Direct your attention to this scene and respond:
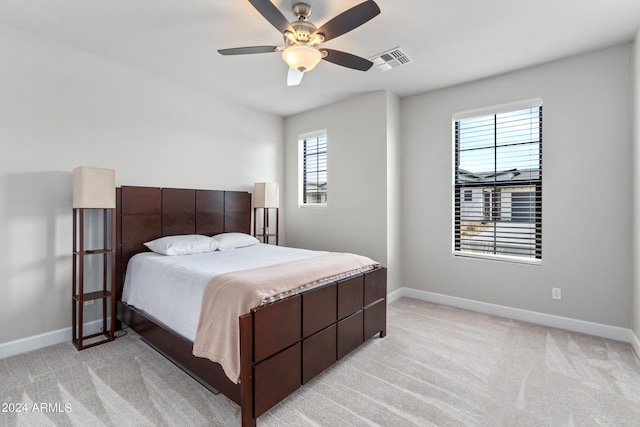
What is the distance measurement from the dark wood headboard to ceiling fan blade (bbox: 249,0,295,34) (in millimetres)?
2264

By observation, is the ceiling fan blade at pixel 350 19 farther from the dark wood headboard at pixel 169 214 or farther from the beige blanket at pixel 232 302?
the dark wood headboard at pixel 169 214

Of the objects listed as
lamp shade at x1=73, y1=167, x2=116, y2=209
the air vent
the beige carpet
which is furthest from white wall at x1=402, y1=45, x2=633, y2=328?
lamp shade at x1=73, y1=167, x2=116, y2=209

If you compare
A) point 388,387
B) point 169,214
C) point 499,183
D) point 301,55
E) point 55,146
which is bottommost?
point 388,387

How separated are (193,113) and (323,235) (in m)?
2.36

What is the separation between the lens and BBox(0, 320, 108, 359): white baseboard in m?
2.50

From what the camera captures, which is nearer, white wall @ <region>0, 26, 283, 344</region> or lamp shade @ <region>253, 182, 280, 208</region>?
white wall @ <region>0, 26, 283, 344</region>

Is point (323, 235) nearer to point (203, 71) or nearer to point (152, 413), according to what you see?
point (203, 71)

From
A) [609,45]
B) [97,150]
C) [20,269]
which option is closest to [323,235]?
[97,150]

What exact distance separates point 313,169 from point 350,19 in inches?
115

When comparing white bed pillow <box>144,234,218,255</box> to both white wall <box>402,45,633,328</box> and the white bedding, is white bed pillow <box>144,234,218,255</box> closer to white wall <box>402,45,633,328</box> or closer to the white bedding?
the white bedding

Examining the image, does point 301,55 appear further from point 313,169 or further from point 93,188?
point 313,169

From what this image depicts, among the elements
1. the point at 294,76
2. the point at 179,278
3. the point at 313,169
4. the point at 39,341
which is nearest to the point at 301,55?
the point at 294,76

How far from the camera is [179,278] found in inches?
89.8

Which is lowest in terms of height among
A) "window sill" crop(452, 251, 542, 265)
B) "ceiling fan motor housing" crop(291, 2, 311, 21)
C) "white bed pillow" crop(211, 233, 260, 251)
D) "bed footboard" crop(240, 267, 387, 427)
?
"bed footboard" crop(240, 267, 387, 427)
